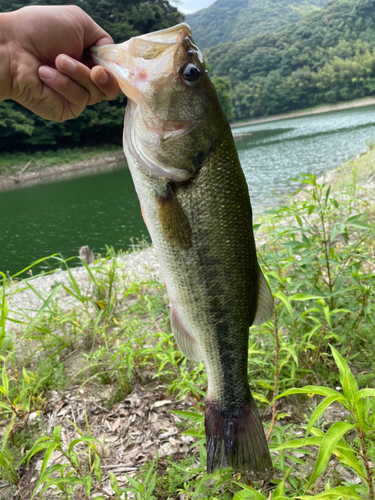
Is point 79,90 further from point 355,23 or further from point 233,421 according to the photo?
point 355,23

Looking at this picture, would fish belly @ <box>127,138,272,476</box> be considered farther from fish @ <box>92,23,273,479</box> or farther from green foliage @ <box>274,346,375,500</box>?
green foliage @ <box>274,346,375,500</box>

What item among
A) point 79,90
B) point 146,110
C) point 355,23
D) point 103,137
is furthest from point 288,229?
point 355,23

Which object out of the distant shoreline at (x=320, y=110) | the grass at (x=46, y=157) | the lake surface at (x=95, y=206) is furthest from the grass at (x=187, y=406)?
the distant shoreline at (x=320, y=110)

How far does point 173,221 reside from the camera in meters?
1.43

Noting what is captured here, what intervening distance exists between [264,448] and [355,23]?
142 metres

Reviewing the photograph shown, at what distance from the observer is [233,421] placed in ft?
5.03

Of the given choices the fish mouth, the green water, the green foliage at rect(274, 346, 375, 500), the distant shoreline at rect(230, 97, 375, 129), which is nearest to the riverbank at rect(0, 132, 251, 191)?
the green water

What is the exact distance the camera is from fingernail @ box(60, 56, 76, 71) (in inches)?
71.3

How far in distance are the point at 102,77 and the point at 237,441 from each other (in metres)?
1.99

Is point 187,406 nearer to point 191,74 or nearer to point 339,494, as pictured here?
point 339,494

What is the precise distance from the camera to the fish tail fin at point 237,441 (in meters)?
1.47

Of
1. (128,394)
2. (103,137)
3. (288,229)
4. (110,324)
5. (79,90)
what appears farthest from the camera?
(103,137)

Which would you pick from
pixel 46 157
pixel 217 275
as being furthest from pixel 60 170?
pixel 217 275

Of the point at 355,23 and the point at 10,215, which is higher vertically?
the point at 355,23
